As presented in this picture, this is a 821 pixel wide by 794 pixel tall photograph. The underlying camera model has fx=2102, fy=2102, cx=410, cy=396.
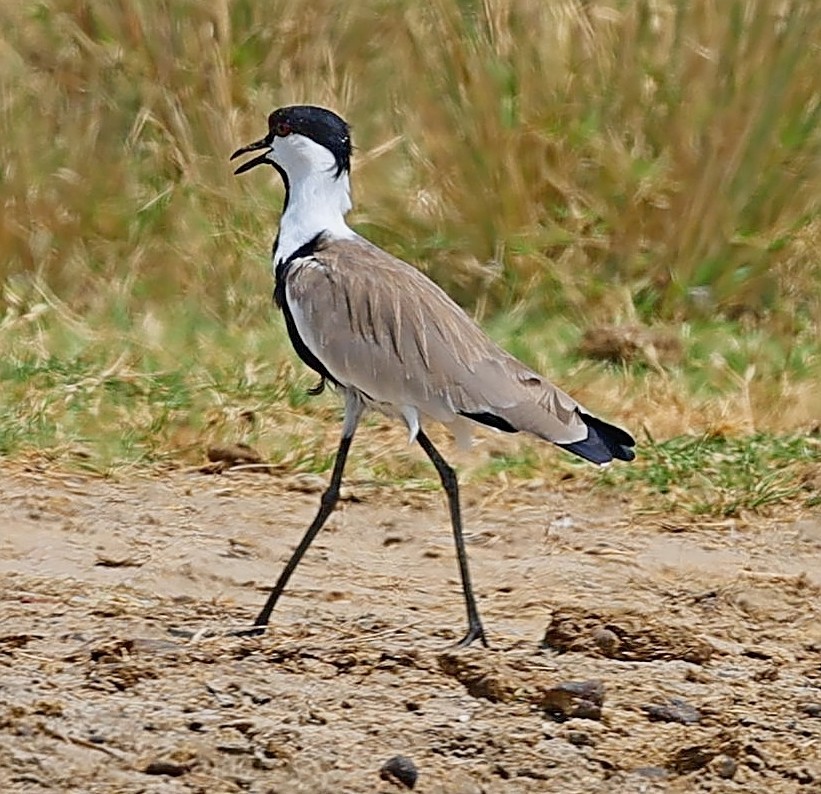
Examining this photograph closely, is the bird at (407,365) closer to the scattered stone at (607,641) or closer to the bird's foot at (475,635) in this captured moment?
the bird's foot at (475,635)

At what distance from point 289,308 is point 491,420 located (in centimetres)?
49

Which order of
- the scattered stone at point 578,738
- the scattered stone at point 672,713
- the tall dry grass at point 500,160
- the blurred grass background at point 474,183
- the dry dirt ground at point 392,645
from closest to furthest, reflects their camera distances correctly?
the dry dirt ground at point 392,645
the scattered stone at point 578,738
the scattered stone at point 672,713
the blurred grass background at point 474,183
the tall dry grass at point 500,160

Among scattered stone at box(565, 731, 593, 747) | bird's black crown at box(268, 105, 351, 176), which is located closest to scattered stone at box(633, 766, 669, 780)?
scattered stone at box(565, 731, 593, 747)

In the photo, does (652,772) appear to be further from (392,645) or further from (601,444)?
(601,444)

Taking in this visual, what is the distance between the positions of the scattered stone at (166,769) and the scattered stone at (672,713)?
33.8 inches

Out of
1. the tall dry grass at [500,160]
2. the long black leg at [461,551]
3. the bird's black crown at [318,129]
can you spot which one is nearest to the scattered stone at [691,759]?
the long black leg at [461,551]

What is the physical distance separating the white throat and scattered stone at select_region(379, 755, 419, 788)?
Answer: 1.36 meters

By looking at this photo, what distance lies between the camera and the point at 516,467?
217 inches

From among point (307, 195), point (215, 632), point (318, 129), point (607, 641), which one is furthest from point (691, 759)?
point (318, 129)

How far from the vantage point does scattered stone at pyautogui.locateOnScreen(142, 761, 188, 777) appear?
3324mm

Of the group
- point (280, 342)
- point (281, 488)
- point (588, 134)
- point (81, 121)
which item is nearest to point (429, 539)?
point (281, 488)

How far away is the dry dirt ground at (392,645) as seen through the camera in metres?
3.44

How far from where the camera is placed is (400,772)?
3383 millimetres

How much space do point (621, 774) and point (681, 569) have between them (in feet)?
4.66
